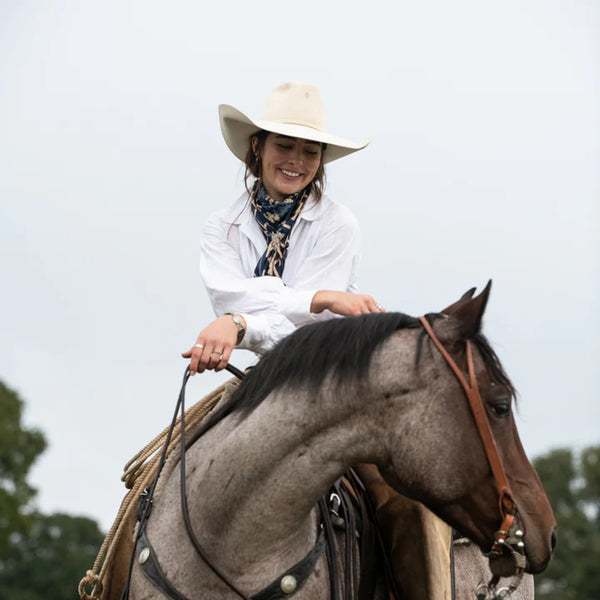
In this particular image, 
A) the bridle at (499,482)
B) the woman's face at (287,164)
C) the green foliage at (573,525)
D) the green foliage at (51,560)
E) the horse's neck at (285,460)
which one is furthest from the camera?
the green foliage at (51,560)

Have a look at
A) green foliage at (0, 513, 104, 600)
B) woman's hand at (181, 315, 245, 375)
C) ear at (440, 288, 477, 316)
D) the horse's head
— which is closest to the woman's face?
woman's hand at (181, 315, 245, 375)

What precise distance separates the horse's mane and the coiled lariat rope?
23.4 inches

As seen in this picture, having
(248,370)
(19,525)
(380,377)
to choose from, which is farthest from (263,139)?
(19,525)

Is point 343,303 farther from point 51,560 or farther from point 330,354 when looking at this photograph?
point 51,560

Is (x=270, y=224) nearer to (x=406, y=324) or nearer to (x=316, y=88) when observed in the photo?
(x=316, y=88)

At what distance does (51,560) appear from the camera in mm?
64188

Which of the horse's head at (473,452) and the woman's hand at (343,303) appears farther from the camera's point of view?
the woman's hand at (343,303)

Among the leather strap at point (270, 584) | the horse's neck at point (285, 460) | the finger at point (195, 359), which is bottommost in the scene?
the leather strap at point (270, 584)

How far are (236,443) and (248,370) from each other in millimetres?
534

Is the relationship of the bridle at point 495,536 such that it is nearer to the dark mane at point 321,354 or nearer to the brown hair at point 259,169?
the dark mane at point 321,354

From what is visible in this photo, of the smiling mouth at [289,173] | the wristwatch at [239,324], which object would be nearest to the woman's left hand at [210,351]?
the wristwatch at [239,324]

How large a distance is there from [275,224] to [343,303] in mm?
962

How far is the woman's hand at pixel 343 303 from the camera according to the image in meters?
5.64

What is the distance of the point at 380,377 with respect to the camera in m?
4.84
